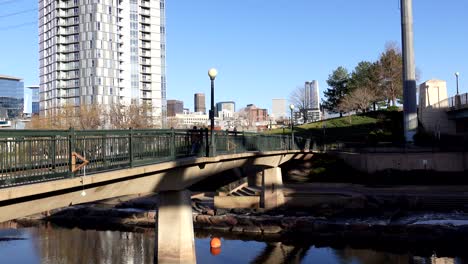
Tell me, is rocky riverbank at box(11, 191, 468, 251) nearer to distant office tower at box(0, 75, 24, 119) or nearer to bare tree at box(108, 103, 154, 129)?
bare tree at box(108, 103, 154, 129)

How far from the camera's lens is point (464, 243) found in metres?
28.5

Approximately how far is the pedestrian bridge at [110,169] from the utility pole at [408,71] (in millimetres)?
35742

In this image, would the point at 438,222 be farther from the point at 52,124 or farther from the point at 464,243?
the point at 52,124

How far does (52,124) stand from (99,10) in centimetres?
4085

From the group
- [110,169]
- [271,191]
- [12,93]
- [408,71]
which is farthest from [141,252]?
[12,93]

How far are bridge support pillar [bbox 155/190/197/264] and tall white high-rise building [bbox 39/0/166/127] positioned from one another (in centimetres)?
7853

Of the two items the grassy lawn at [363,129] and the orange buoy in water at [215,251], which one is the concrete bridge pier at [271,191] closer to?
the orange buoy in water at [215,251]

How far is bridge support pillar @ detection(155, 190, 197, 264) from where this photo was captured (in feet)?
62.0

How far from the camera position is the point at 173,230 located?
1905 cm

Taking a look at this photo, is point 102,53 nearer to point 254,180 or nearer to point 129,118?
point 129,118

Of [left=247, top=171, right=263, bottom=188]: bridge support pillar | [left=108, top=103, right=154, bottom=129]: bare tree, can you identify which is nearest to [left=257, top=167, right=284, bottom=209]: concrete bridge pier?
[left=247, top=171, right=263, bottom=188]: bridge support pillar

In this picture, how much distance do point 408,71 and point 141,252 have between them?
38.1 m

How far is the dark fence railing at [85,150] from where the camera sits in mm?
9609

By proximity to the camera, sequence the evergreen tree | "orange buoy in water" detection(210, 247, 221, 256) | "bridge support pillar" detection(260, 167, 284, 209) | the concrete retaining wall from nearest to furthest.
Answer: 1. "orange buoy in water" detection(210, 247, 221, 256)
2. "bridge support pillar" detection(260, 167, 284, 209)
3. the concrete retaining wall
4. the evergreen tree
